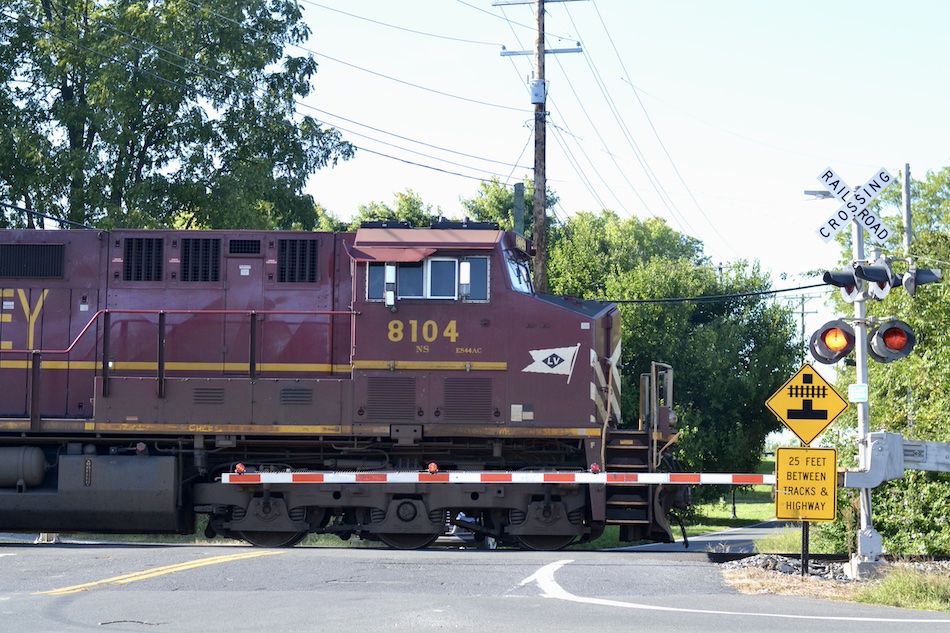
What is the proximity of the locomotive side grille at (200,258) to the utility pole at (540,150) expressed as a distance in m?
8.73

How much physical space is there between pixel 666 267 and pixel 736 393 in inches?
210

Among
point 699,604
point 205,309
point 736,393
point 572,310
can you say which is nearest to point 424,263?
point 572,310

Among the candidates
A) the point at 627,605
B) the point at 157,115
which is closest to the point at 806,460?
the point at 627,605

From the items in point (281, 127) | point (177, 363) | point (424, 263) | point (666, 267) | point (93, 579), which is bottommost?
point (93, 579)

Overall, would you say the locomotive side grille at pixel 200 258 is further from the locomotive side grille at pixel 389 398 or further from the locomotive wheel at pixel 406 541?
the locomotive wheel at pixel 406 541

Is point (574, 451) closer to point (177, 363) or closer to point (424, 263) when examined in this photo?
point (424, 263)

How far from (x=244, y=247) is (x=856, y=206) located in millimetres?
8550

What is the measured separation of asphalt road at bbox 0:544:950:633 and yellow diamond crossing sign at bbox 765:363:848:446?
6.40 feet

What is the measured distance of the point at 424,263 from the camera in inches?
611

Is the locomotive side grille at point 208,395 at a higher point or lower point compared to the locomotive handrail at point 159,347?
lower

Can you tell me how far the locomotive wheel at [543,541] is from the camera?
15945mm

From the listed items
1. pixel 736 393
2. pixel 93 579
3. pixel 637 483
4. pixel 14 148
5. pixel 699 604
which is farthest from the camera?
pixel 736 393

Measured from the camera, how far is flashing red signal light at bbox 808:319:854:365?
12.9 metres

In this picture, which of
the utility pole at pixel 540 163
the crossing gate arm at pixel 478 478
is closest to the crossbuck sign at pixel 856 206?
the crossing gate arm at pixel 478 478
